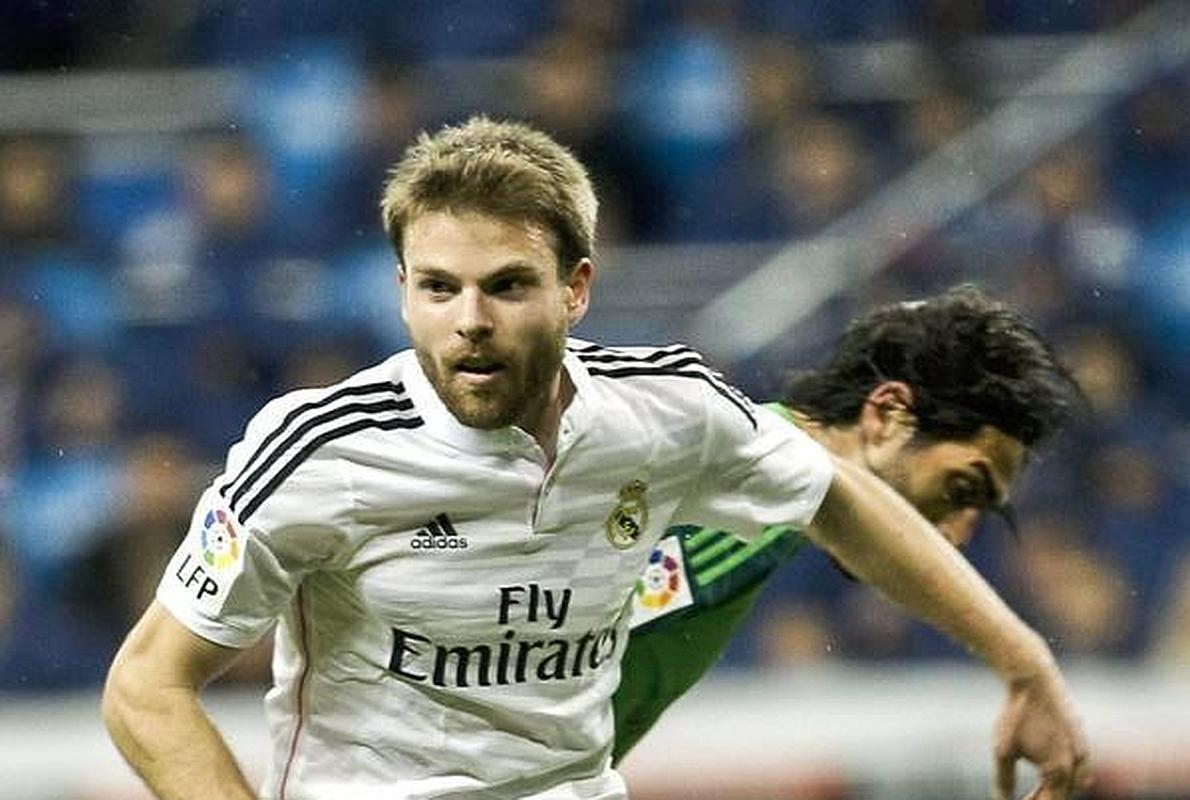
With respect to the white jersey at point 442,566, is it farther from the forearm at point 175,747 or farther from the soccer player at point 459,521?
the forearm at point 175,747

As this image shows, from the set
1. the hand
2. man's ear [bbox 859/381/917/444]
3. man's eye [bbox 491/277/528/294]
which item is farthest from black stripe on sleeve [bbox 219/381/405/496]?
man's ear [bbox 859/381/917/444]

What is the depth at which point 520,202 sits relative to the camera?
332 cm

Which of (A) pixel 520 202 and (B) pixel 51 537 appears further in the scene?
(B) pixel 51 537

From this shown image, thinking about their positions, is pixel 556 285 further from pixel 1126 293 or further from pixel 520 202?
pixel 1126 293

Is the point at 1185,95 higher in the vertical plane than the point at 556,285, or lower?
lower

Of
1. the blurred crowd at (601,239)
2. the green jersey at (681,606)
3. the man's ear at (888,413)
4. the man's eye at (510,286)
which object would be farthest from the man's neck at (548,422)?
the blurred crowd at (601,239)

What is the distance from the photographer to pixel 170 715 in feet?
10.6

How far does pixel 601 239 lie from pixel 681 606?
13.4ft

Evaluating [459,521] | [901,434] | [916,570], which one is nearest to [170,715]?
[459,521]

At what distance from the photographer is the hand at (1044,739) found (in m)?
3.96

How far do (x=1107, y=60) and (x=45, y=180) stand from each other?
11.3ft

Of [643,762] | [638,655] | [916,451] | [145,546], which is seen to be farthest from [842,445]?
[145,546]

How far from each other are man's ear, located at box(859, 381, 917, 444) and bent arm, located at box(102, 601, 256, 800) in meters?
1.52

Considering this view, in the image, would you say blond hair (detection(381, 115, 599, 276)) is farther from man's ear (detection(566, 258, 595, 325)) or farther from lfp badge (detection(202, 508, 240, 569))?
lfp badge (detection(202, 508, 240, 569))
